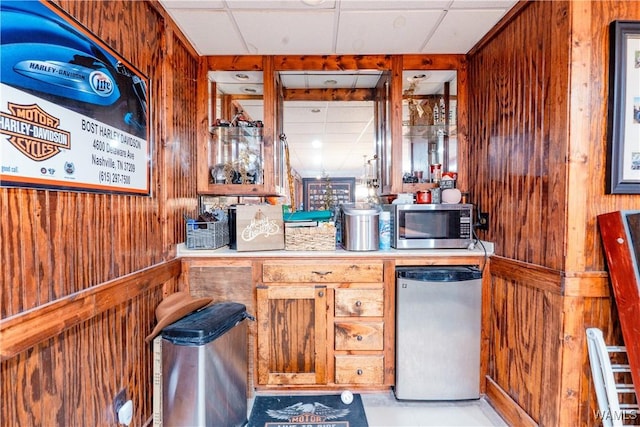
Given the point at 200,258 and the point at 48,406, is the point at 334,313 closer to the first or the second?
the point at 200,258

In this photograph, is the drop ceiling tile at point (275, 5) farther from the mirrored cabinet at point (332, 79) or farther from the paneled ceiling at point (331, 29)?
the mirrored cabinet at point (332, 79)

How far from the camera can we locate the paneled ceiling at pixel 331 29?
1843 millimetres

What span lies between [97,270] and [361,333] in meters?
1.58

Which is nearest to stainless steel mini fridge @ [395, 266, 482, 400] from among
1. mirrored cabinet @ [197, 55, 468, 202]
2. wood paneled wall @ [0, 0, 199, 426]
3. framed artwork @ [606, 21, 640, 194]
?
mirrored cabinet @ [197, 55, 468, 202]

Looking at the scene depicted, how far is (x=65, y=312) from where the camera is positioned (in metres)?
1.17

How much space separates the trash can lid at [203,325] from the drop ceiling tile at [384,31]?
6.21ft

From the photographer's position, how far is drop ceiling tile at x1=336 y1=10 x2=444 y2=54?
A: 1.94 m

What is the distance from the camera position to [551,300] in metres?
1.64

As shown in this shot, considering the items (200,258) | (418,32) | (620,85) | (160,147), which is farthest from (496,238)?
(160,147)

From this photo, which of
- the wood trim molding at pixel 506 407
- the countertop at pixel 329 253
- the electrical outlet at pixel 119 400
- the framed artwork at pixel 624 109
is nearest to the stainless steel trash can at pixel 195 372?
the electrical outlet at pixel 119 400

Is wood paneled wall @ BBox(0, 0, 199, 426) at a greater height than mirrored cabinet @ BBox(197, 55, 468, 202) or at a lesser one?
lesser

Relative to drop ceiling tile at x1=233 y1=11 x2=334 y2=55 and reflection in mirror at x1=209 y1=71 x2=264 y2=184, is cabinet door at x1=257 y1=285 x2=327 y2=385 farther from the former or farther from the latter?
drop ceiling tile at x1=233 y1=11 x2=334 y2=55

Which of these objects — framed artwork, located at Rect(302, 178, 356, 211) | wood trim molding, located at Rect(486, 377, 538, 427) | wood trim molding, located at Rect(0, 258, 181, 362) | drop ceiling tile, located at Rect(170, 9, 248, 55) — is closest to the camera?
wood trim molding, located at Rect(0, 258, 181, 362)

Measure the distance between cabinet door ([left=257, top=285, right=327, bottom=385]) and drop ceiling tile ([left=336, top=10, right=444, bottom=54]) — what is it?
1.72 m
